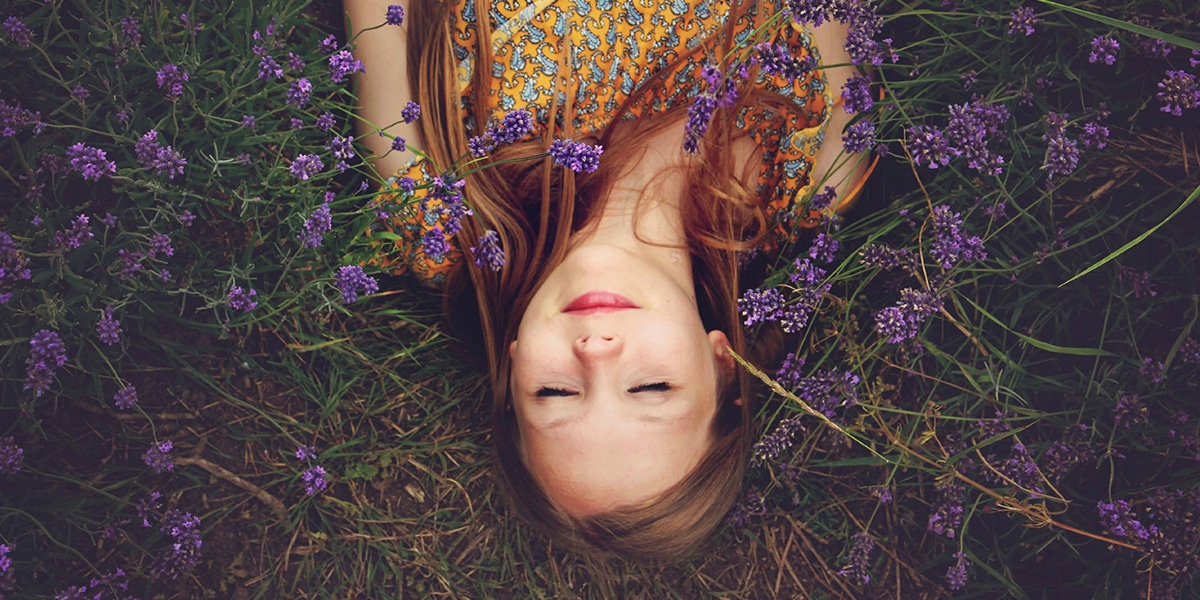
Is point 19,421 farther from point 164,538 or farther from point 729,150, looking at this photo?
point 729,150

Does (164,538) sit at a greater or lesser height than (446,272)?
lesser

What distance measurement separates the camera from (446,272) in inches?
78.0

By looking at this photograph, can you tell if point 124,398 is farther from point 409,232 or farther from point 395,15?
point 395,15

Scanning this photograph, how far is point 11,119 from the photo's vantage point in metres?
1.62

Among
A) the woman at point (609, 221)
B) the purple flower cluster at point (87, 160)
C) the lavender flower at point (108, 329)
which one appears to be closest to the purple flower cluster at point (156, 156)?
the purple flower cluster at point (87, 160)

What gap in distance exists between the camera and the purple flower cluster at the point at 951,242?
68.1 inches

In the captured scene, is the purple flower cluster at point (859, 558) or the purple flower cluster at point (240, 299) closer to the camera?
the purple flower cluster at point (240, 299)

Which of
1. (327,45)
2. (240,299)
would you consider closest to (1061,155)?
(327,45)

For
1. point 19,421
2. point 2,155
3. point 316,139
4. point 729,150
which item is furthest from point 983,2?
point 19,421

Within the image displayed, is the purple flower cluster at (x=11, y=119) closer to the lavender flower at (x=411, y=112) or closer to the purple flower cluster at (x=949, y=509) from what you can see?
the lavender flower at (x=411, y=112)

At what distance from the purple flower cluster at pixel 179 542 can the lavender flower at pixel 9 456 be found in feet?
1.00

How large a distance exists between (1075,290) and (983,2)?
0.69m

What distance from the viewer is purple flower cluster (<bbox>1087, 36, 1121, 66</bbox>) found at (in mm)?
1698

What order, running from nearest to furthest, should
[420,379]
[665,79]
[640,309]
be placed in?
[640,309]
[665,79]
[420,379]
